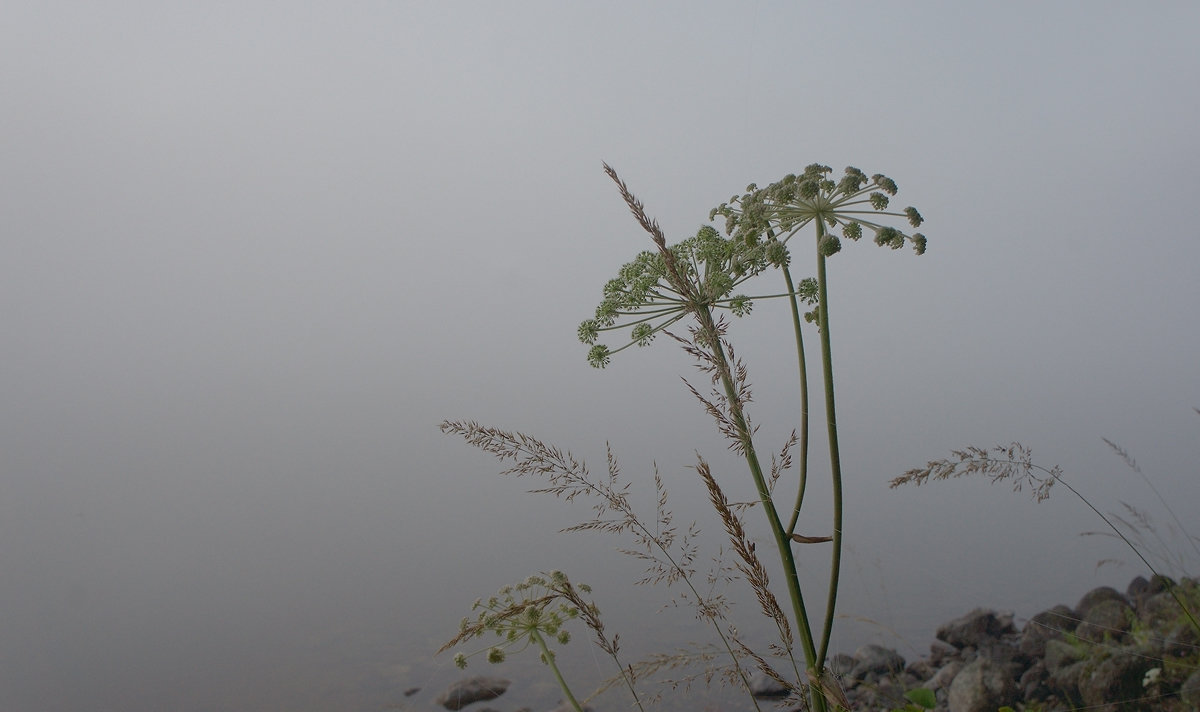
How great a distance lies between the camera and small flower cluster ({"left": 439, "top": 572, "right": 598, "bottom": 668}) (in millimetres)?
1586

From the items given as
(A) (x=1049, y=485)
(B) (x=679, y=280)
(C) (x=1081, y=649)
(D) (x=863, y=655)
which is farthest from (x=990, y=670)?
(B) (x=679, y=280)

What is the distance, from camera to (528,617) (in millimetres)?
1670

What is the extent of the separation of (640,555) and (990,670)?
332 centimetres

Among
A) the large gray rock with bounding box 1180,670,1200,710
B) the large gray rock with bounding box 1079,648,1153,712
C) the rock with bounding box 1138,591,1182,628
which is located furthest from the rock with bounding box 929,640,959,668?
the large gray rock with bounding box 1180,670,1200,710

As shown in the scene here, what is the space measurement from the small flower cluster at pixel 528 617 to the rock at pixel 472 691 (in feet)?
8.44

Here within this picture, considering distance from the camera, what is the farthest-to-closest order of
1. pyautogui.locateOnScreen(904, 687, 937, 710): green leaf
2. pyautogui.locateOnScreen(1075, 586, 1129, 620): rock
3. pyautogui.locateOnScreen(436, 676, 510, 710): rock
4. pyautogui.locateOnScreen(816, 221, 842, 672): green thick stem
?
1. pyautogui.locateOnScreen(1075, 586, 1129, 620): rock
2. pyautogui.locateOnScreen(436, 676, 510, 710): rock
3. pyautogui.locateOnScreen(904, 687, 937, 710): green leaf
4. pyautogui.locateOnScreen(816, 221, 842, 672): green thick stem

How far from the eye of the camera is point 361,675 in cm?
439

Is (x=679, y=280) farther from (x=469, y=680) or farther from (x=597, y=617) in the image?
(x=469, y=680)

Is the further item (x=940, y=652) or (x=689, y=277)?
(x=940, y=652)

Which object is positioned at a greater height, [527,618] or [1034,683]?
[527,618]

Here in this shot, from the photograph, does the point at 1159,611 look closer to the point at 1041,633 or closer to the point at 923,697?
the point at 1041,633

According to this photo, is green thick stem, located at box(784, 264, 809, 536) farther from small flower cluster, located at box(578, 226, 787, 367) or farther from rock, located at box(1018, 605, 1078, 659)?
rock, located at box(1018, 605, 1078, 659)

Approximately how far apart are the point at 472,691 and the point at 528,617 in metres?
2.90

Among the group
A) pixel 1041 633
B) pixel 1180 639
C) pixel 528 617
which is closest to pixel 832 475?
pixel 528 617
